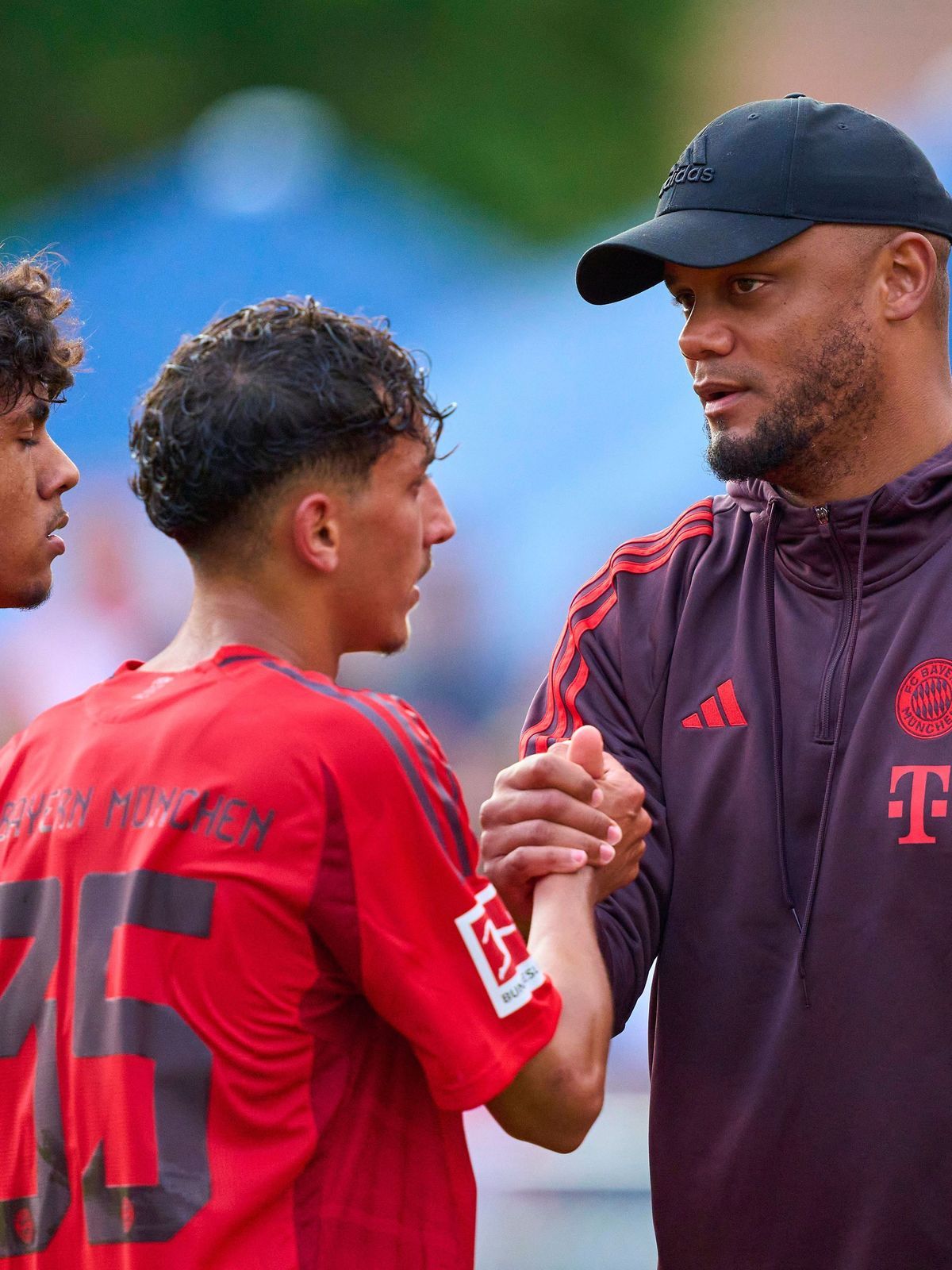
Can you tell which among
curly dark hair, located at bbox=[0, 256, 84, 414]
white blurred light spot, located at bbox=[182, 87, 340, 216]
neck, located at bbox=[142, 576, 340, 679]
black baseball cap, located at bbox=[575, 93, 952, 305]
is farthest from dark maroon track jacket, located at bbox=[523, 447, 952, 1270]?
white blurred light spot, located at bbox=[182, 87, 340, 216]

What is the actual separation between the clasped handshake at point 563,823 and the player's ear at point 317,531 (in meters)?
0.48

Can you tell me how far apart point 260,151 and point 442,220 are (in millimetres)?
685

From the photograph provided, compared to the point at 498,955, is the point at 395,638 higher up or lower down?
higher up

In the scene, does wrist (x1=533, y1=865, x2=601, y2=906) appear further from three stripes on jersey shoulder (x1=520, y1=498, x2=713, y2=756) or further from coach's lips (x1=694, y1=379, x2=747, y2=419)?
coach's lips (x1=694, y1=379, x2=747, y2=419)

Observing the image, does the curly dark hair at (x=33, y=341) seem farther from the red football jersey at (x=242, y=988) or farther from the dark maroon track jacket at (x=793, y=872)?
the dark maroon track jacket at (x=793, y=872)

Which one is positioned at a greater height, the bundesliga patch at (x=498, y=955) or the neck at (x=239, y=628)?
the neck at (x=239, y=628)

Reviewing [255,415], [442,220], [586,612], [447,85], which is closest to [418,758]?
[255,415]

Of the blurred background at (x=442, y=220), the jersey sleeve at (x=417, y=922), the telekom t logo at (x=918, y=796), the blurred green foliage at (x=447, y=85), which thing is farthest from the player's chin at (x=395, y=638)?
the blurred green foliage at (x=447, y=85)

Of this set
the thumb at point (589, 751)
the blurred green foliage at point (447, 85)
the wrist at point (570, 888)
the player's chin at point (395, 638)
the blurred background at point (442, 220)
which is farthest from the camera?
the blurred green foliage at point (447, 85)

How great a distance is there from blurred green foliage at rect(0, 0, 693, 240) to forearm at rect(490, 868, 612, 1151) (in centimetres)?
403

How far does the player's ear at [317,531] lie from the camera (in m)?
1.54

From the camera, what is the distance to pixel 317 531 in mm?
1553

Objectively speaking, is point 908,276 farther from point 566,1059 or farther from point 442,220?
point 442,220

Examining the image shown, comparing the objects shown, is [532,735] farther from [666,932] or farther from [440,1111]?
[440,1111]
